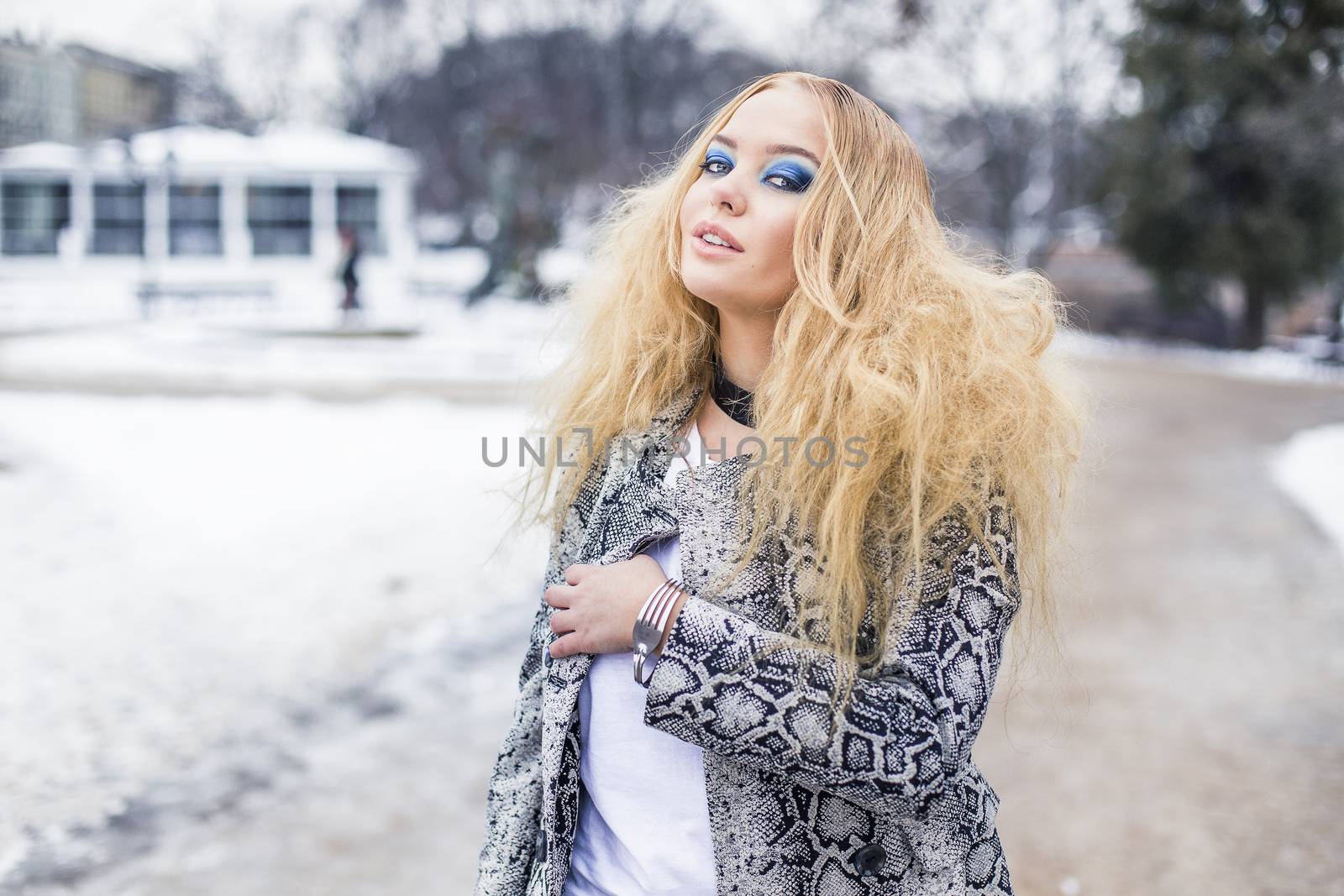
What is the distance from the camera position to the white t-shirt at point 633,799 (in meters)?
1.54

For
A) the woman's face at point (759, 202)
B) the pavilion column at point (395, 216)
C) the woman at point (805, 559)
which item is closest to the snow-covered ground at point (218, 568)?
the woman at point (805, 559)

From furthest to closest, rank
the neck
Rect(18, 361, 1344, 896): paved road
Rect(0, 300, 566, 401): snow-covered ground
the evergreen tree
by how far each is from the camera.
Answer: the evergreen tree, Rect(0, 300, 566, 401): snow-covered ground, Rect(18, 361, 1344, 896): paved road, the neck

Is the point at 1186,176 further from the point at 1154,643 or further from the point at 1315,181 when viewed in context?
the point at 1154,643

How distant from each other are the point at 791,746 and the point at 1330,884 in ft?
9.67

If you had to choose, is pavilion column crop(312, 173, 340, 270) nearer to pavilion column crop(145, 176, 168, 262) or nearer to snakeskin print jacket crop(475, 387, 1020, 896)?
pavilion column crop(145, 176, 168, 262)

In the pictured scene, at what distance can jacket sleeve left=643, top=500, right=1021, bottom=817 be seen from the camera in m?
1.37

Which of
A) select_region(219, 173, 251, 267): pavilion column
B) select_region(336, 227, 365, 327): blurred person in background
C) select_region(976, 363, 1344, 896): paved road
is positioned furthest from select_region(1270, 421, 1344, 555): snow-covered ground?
select_region(219, 173, 251, 267): pavilion column

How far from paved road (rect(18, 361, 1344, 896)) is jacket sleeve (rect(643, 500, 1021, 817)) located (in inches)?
22.0

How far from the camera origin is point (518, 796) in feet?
5.79

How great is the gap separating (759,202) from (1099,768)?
3.38 meters

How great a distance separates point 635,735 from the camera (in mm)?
1590

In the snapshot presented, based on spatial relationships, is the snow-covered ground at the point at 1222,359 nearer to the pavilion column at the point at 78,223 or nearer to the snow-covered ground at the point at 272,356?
the snow-covered ground at the point at 272,356

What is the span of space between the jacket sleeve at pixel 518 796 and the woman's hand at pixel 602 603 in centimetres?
15

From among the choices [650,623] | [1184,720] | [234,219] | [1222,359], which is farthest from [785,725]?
[234,219]
